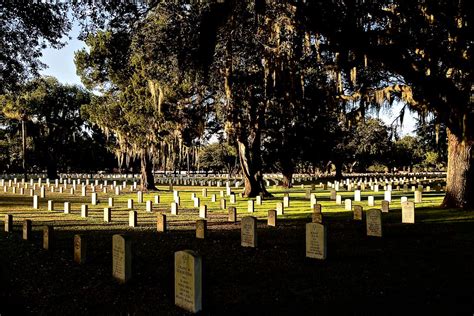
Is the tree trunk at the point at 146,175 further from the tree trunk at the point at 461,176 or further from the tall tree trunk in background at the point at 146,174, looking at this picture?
the tree trunk at the point at 461,176

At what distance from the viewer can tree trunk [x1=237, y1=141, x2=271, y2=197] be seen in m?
24.9

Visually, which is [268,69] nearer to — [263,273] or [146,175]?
[263,273]

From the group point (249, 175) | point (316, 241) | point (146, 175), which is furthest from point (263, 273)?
point (146, 175)

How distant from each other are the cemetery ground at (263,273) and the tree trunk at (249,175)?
510 inches

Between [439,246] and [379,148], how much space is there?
5023 centimetres

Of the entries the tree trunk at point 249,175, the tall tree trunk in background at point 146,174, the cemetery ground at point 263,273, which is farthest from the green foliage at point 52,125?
the cemetery ground at point 263,273

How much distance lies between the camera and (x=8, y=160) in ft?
187

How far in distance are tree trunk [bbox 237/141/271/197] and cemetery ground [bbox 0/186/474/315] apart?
510 inches

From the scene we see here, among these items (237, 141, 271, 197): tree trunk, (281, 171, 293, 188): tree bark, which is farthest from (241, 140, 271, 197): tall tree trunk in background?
(281, 171, 293, 188): tree bark

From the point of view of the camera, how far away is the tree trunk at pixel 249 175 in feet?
81.6

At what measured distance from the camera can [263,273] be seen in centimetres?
685

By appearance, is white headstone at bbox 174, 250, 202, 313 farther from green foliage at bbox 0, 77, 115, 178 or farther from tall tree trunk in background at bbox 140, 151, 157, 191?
green foliage at bbox 0, 77, 115, 178

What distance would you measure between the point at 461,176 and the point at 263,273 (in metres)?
11.2

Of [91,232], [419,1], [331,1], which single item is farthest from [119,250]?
[419,1]
